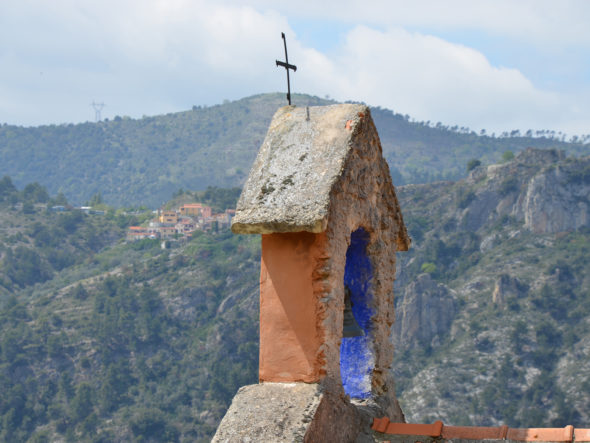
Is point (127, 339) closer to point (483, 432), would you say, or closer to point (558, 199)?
point (558, 199)

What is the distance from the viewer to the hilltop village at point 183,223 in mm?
78812

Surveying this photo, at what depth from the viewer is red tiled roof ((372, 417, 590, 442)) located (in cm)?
400

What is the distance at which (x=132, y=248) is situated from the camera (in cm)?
7881

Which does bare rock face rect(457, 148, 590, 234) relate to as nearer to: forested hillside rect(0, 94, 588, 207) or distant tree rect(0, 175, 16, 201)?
distant tree rect(0, 175, 16, 201)

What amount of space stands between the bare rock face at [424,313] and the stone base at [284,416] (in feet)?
169

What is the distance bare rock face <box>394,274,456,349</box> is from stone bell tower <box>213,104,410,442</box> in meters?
51.2

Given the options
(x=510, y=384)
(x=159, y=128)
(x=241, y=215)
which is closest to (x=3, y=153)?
(x=159, y=128)

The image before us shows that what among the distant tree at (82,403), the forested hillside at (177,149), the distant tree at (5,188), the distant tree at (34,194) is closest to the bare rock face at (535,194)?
the distant tree at (82,403)

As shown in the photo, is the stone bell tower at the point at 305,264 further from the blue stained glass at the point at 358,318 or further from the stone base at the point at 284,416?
the blue stained glass at the point at 358,318

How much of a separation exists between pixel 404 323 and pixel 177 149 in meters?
89.5

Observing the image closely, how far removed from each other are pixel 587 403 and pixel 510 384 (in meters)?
5.62

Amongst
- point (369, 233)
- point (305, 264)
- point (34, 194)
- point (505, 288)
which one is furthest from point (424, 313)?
point (305, 264)

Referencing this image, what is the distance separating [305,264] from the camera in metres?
4.41

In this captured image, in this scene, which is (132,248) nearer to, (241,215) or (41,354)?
(41,354)
